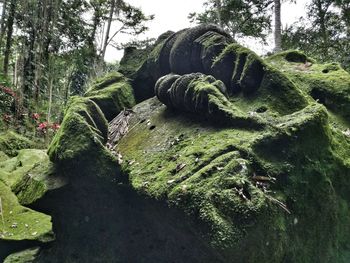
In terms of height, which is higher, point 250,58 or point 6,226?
point 250,58

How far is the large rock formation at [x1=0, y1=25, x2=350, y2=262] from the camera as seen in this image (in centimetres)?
294

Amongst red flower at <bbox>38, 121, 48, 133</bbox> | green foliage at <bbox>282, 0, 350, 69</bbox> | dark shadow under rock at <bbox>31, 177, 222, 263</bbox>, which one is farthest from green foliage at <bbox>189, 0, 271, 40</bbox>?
dark shadow under rock at <bbox>31, 177, 222, 263</bbox>

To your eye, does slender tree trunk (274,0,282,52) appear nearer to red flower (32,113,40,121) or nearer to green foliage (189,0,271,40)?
green foliage (189,0,271,40)

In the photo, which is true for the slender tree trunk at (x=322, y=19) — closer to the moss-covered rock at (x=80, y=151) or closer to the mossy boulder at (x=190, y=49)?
the mossy boulder at (x=190, y=49)

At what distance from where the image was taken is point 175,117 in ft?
15.0

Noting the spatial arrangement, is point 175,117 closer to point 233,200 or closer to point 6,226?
point 233,200

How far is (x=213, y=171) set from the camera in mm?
3109

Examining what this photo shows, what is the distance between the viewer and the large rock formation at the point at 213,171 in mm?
2936

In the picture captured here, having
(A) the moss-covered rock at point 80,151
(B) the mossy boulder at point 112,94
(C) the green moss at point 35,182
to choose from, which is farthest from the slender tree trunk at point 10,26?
(A) the moss-covered rock at point 80,151

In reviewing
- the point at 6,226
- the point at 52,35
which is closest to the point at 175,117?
the point at 6,226

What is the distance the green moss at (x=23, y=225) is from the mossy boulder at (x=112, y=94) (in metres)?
1.98

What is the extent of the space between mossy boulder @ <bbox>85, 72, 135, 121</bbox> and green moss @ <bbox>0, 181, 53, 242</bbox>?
1978mm

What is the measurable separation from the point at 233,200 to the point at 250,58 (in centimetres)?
221

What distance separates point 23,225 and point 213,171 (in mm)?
2261
